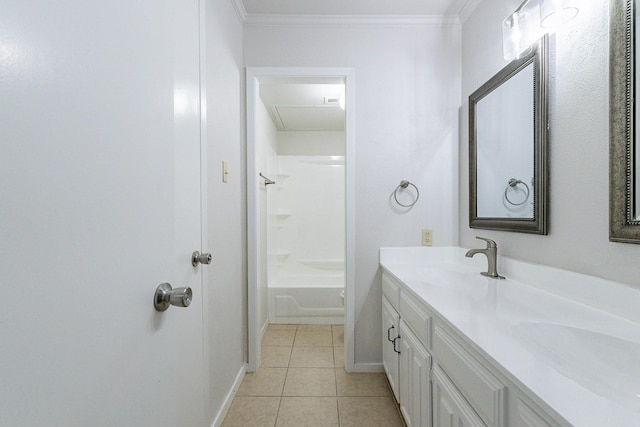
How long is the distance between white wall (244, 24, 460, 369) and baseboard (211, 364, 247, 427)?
1.05 m

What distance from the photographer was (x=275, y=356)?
221 centimetres

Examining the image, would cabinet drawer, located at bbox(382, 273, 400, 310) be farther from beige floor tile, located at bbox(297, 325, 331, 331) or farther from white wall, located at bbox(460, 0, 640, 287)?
beige floor tile, located at bbox(297, 325, 331, 331)

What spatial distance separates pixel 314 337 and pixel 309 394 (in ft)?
2.65

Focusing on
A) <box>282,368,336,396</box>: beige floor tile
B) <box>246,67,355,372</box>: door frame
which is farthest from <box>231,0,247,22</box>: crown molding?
<box>282,368,336,396</box>: beige floor tile

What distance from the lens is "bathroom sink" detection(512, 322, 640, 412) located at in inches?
26.4

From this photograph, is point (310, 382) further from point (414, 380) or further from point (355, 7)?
point (355, 7)

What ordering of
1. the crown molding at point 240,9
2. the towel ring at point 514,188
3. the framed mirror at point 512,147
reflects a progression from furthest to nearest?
the crown molding at point 240,9 → the towel ring at point 514,188 → the framed mirror at point 512,147

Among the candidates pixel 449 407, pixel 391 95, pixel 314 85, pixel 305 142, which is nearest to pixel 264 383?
pixel 449 407

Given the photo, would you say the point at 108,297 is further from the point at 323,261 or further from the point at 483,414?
the point at 323,261

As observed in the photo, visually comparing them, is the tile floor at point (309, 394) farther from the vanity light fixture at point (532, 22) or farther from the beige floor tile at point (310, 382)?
the vanity light fixture at point (532, 22)

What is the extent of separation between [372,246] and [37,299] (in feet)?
Answer: 5.72

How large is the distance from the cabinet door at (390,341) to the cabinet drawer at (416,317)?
152mm

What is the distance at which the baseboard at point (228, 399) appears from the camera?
4.79ft

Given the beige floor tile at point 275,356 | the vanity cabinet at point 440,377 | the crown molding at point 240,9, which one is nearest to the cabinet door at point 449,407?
the vanity cabinet at point 440,377
